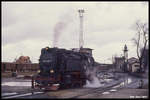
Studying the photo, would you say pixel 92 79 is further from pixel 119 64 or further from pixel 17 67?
pixel 119 64

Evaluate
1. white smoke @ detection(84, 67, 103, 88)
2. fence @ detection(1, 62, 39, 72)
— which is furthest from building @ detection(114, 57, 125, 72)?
white smoke @ detection(84, 67, 103, 88)

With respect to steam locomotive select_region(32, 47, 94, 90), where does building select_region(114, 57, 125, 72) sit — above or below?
below

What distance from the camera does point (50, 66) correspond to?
26.0 metres

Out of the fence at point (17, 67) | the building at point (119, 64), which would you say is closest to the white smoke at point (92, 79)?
the fence at point (17, 67)

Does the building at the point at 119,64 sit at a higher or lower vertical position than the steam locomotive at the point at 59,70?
lower

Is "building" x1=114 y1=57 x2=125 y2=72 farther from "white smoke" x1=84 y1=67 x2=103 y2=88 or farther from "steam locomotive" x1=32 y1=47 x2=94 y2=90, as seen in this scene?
"steam locomotive" x1=32 y1=47 x2=94 y2=90

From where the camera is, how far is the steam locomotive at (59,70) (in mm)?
24641

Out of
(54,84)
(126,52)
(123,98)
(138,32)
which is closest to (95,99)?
(123,98)

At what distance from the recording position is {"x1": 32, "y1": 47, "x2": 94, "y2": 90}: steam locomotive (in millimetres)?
24641

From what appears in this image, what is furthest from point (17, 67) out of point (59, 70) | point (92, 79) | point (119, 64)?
point (119, 64)

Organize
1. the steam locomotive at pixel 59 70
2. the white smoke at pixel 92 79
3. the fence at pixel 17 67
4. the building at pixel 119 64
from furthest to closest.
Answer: the building at pixel 119 64 → the fence at pixel 17 67 → the white smoke at pixel 92 79 → the steam locomotive at pixel 59 70

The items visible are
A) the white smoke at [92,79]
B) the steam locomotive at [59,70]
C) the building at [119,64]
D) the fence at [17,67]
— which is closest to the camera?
the steam locomotive at [59,70]

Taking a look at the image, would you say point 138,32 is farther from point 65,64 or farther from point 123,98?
point 123,98

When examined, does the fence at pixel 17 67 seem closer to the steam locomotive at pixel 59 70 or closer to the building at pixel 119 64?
the steam locomotive at pixel 59 70
